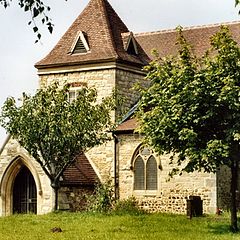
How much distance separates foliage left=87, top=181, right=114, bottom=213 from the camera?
3064 cm

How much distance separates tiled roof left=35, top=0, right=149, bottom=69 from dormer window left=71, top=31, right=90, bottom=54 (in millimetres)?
195

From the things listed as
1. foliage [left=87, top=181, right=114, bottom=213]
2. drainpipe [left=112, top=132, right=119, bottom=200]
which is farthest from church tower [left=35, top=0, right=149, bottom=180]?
foliage [left=87, top=181, right=114, bottom=213]

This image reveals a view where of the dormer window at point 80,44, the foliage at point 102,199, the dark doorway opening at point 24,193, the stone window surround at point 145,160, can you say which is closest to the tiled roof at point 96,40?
the dormer window at point 80,44

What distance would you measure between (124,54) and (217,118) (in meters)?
14.6

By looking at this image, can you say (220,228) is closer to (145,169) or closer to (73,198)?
(145,169)

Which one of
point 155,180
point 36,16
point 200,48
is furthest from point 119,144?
point 36,16

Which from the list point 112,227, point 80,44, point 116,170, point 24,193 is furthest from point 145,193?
point 112,227

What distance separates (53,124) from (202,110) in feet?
29.7

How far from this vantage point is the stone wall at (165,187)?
30000 millimetres

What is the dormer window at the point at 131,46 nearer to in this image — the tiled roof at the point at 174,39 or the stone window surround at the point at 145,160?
the tiled roof at the point at 174,39

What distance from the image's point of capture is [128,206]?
31.5 metres

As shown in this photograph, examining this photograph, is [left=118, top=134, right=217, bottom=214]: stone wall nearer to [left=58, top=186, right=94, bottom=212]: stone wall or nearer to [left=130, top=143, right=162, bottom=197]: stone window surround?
[left=130, top=143, right=162, bottom=197]: stone window surround

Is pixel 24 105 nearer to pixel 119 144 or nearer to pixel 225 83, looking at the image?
pixel 119 144

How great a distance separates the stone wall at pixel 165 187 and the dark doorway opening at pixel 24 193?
4.34m
